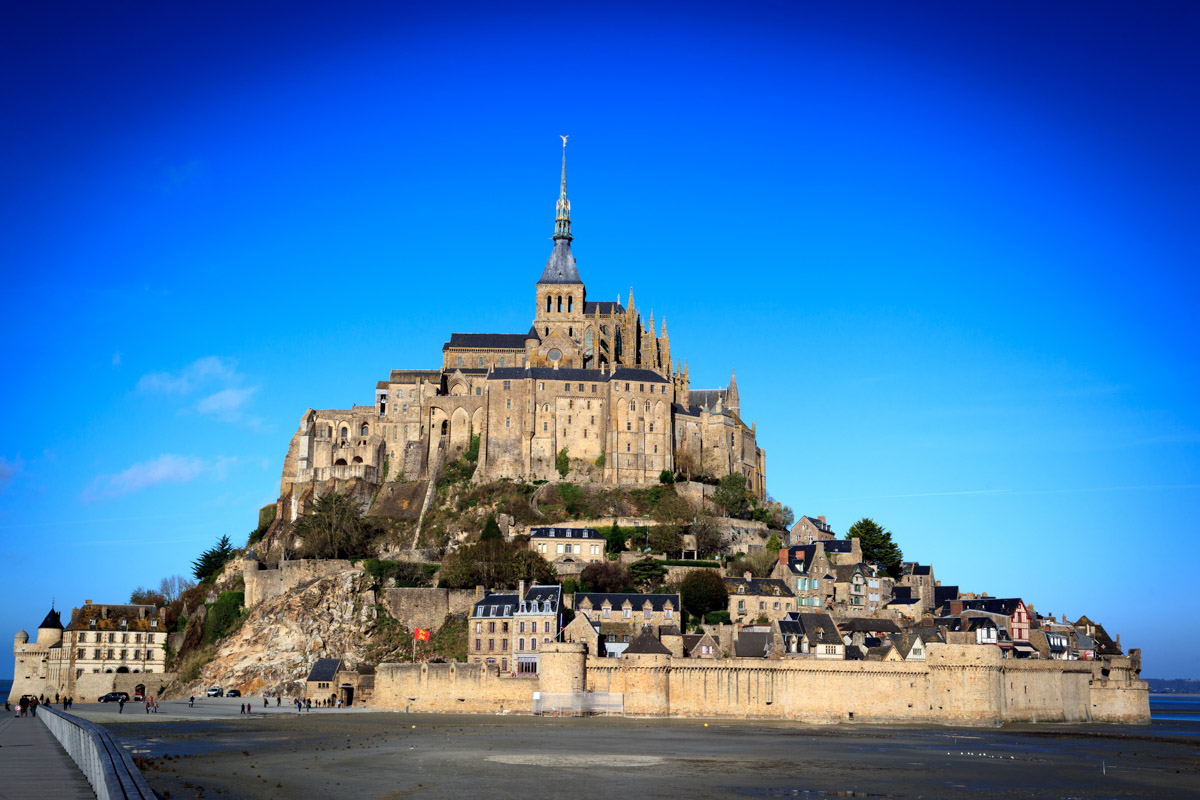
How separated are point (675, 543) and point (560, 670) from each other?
21108mm

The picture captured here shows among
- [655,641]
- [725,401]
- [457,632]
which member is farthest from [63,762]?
[725,401]

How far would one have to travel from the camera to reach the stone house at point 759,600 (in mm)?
71625

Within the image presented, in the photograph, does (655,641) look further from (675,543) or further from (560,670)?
(675,543)

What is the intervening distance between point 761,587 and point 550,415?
25.9 metres

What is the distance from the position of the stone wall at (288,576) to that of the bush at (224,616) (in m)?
1.09

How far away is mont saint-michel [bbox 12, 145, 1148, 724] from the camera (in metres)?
61.6

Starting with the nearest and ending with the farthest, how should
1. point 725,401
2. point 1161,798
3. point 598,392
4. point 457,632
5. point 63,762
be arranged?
point 63,762 < point 1161,798 < point 457,632 < point 598,392 < point 725,401

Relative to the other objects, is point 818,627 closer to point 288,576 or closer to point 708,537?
point 708,537

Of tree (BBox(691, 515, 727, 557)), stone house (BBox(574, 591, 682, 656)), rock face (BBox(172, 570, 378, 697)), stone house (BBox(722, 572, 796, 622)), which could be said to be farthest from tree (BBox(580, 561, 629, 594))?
rock face (BBox(172, 570, 378, 697))

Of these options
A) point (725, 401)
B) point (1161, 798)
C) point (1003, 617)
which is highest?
point (725, 401)

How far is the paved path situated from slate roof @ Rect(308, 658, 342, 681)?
24420 millimetres

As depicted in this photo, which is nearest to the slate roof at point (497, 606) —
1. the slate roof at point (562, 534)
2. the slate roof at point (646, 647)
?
the slate roof at point (646, 647)

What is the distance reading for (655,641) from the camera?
6262 cm

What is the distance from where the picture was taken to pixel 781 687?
6119 cm
